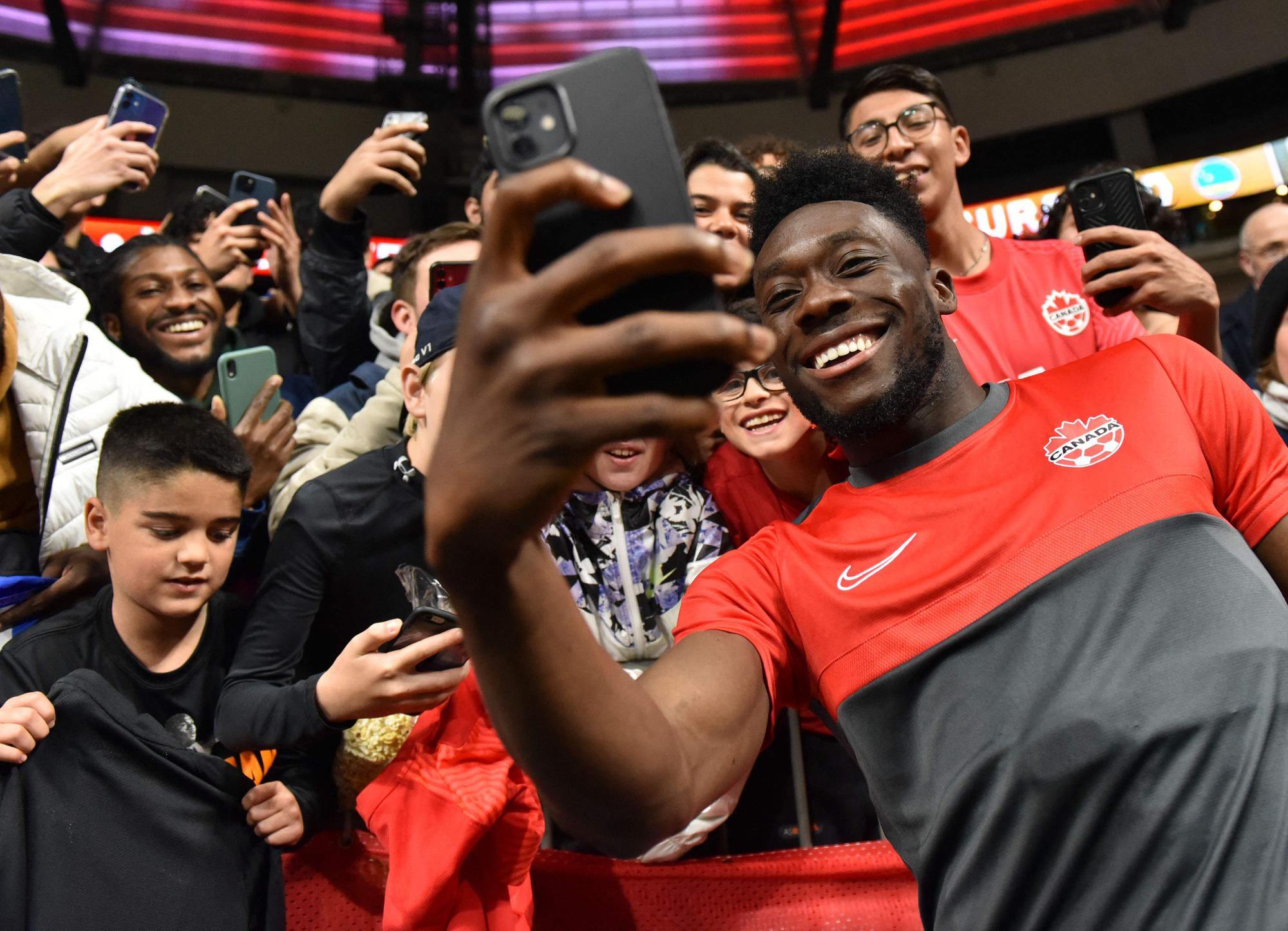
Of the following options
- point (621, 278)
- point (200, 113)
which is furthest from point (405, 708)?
point (200, 113)

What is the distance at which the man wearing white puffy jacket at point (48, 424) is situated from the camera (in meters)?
2.57

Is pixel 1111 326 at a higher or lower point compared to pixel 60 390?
lower

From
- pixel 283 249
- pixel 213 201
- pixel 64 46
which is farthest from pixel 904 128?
pixel 64 46

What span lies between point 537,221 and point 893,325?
1.10 metres

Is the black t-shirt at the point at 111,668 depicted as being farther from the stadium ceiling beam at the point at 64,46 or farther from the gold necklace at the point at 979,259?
the stadium ceiling beam at the point at 64,46

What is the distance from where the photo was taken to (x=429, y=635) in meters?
1.94

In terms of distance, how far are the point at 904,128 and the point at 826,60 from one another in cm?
967

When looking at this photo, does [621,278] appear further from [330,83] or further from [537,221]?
[330,83]

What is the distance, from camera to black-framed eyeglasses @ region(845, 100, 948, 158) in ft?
9.55

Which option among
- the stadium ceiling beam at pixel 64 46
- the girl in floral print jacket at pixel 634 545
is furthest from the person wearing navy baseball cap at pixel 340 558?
the stadium ceiling beam at pixel 64 46

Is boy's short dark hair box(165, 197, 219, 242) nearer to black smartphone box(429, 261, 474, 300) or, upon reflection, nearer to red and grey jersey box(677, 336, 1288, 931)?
black smartphone box(429, 261, 474, 300)

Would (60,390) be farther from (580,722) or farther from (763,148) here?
(763,148)

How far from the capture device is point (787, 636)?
165 centimetres

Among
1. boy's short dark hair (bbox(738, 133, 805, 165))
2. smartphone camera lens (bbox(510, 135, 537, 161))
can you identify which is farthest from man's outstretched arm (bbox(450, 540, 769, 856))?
boy's short dark hair (bbox(738, 133, 805, 165))
